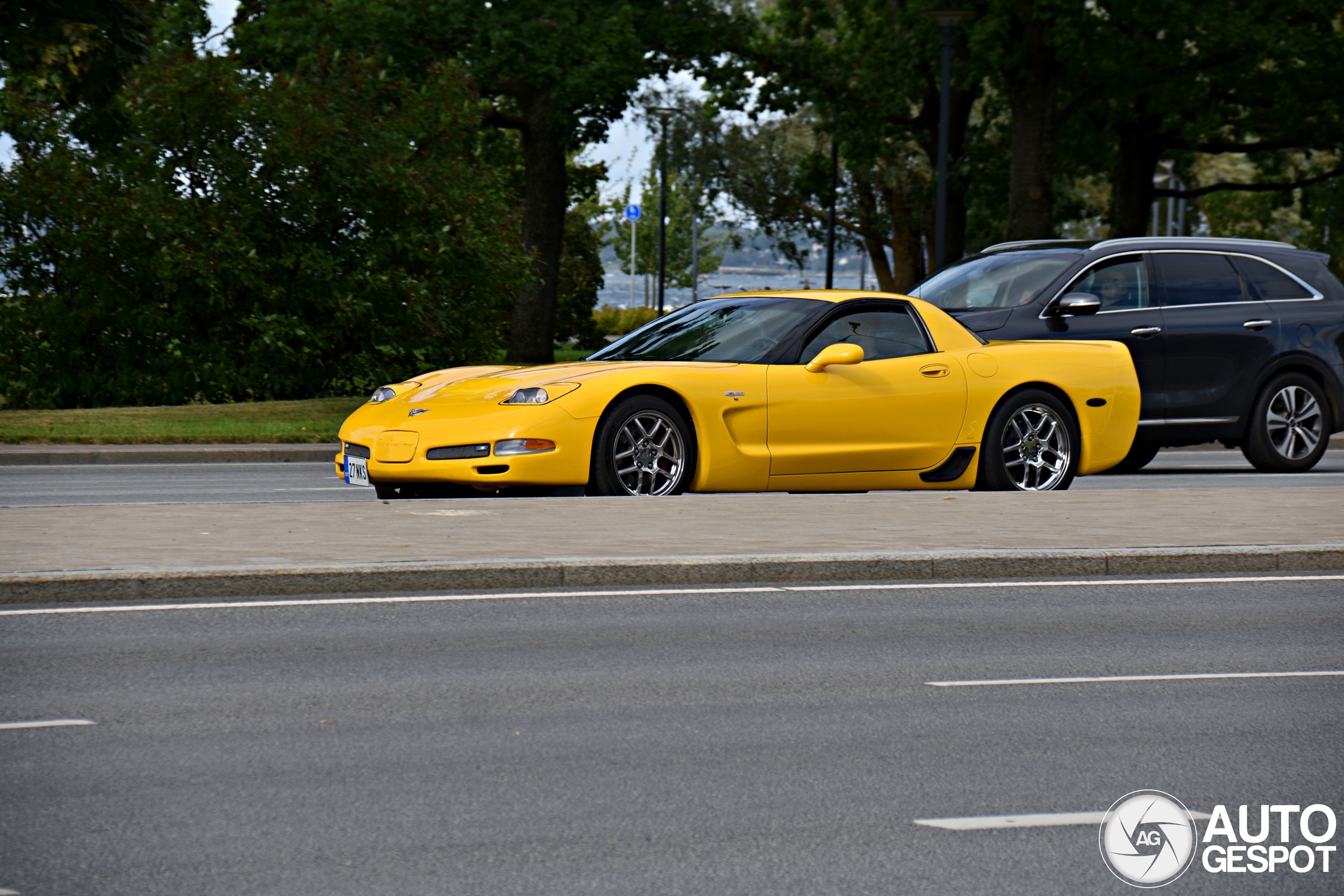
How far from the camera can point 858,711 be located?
19.2 feet

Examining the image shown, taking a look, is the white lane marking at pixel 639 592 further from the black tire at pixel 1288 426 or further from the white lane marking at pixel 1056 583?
the black tire at pixel 1288 426

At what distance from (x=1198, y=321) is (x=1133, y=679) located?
7.41 m

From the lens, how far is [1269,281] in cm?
1367

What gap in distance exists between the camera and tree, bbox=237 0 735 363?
100 ft

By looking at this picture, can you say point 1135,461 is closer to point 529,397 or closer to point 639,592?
point 529,397

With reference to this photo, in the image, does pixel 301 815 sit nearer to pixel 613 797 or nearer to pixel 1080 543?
pixel 613 797

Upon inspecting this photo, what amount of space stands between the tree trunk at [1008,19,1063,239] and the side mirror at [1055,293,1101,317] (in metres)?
16.0

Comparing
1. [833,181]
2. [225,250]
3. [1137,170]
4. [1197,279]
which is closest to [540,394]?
[1197,279]

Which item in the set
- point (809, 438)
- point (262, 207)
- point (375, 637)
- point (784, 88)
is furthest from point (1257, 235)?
point (375, 637)

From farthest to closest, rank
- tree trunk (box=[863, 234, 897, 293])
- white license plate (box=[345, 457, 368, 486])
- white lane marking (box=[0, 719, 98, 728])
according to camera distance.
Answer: tree trunk (box=[863, 234, 897, 293])
white license plate (box=[345, 457, 368, 486])
white lane marking (box=[0, 719, 98, 728])

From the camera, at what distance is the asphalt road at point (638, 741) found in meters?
4.19

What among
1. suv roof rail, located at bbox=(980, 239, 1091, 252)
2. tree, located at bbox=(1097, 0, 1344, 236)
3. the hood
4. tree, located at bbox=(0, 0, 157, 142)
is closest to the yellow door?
the hood

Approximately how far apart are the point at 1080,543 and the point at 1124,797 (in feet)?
15.0

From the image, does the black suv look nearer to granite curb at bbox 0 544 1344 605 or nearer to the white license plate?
granite curb at bbox 0 544 1344 605
